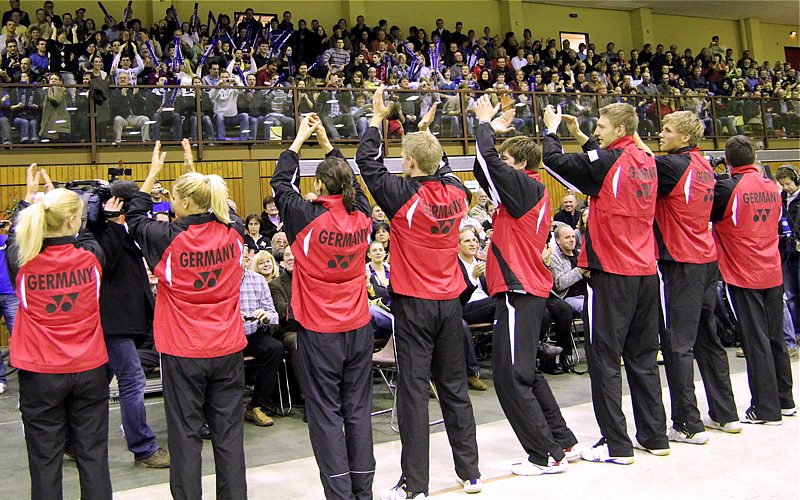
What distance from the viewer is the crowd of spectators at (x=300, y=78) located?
10250mm

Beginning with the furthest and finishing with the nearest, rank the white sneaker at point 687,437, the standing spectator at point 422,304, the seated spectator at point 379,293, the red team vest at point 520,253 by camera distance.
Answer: the seated spectator at point 379,293 → the white sneaker at point 687,437 → the red team vest at point 520,253 → the standing spectator at point 422,304

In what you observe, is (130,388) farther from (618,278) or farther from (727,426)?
(727,426)

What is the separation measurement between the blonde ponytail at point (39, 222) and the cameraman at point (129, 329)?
2.25ft

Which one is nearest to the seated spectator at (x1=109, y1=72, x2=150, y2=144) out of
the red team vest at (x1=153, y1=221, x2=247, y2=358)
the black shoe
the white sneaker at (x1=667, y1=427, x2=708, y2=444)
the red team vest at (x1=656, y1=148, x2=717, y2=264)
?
the black shoe

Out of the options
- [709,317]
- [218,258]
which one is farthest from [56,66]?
[709,317]

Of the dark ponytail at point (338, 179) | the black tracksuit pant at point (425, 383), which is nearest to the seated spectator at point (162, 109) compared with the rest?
the dark ponytail at point (338, 179)

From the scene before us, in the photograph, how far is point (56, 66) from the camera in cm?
1158

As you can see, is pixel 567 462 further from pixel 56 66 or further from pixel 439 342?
pixel 56 66

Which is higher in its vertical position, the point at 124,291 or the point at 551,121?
the point at 551,121

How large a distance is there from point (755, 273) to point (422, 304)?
2465 mm

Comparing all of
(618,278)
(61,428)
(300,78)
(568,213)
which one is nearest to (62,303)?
(61,428)

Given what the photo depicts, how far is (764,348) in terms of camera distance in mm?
4762

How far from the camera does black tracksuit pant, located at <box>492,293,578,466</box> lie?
3.91 metres

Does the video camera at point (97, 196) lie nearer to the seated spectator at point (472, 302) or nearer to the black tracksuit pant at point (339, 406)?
the black tracksuit pant at point (339, 406)
